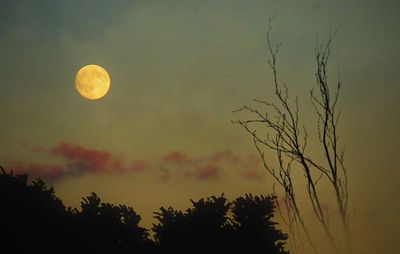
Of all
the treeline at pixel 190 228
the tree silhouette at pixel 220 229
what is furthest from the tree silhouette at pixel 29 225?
the tree silhouette at pixel 220 229

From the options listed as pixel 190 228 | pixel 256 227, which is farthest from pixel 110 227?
pixel 256 227

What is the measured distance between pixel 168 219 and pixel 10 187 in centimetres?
686

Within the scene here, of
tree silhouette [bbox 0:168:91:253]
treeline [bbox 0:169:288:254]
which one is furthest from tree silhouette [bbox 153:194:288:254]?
tree silhouette [bbox 0:168:91:253]

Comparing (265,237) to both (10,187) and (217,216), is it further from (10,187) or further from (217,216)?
(10,187)

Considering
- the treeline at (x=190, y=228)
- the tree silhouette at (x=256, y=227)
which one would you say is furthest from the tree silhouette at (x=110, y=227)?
the tree silhouette at (x=256, y=227)

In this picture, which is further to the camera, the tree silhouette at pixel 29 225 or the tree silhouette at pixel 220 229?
the tree silhouette at pixel 220 229

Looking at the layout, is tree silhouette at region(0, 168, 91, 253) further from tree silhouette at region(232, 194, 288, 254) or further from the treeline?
tree silhouette at region(232, 194, 288, 254)

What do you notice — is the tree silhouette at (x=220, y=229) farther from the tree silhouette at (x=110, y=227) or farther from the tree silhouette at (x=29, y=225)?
the tree silhouette at (x=29, y=225)

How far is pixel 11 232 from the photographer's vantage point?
841 centimetres

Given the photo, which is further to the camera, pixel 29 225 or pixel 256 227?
pixel 256 227

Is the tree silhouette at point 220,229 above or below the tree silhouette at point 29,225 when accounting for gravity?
above

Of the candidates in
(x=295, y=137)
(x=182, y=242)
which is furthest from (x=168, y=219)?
(x=295, y=137)

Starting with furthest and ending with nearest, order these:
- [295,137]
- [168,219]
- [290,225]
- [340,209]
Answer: [168,219] < [290,225] < [295,137] < [340,209]

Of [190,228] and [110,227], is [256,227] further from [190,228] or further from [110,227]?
[110,227]
